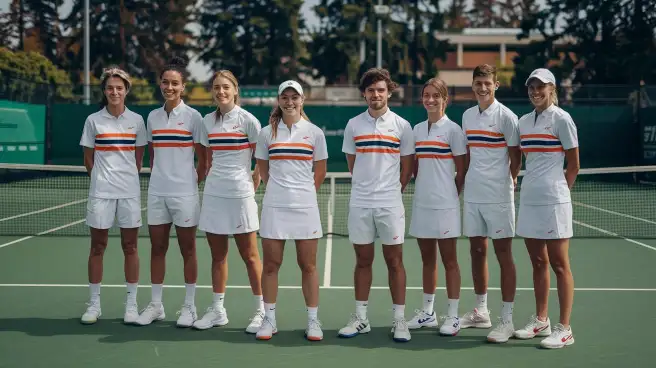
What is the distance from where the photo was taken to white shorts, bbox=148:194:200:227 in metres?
6.61

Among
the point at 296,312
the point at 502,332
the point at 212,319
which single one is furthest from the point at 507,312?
the point at 212,319

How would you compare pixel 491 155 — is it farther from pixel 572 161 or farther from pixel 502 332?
pixel 502 332

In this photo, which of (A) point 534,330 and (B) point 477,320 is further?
(B) point 477,320

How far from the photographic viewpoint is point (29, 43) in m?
65.9

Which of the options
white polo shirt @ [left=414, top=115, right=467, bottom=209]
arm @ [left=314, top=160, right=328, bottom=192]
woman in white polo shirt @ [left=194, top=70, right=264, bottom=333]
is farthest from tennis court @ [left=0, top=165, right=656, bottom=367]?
arm @ [left=314, top=160, right=328, bottom=192]

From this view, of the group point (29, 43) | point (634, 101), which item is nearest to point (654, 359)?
point (634, 101)

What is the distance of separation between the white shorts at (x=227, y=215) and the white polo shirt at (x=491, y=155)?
5.35 feet

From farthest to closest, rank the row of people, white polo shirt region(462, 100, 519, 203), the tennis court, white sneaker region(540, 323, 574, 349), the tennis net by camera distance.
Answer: the tennis net → white polo shirt region(462, 100, 519, 203) → the row of people → white sneaker region(540, 323, 574, 349) → the tennis court

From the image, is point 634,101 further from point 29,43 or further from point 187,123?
point 29,43

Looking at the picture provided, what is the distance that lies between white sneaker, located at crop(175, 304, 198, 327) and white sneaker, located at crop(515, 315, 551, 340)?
7.85 ft

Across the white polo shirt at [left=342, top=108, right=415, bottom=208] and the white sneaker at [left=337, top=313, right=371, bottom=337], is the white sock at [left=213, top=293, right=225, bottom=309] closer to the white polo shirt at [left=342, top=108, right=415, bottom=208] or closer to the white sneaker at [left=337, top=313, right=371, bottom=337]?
the white sneaker at [left=337, top=313, right=371, bottom=337]

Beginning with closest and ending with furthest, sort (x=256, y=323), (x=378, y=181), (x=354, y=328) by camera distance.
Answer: (x=378, y=181) < (x=354, y=328) < (x=256, y=323)

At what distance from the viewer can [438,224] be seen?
6352mm

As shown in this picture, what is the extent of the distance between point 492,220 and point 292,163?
4.85ft
